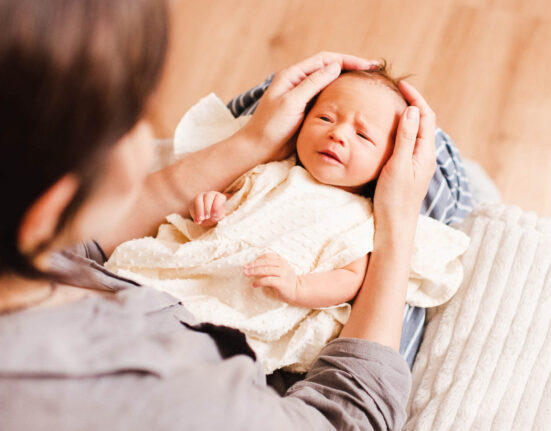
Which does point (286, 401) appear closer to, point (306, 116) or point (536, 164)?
point (306, 116)

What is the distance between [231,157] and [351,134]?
0.22 meters

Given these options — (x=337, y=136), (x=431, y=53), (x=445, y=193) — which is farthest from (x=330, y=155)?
(x=431, y=53)

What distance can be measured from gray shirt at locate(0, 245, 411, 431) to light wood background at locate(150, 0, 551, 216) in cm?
108

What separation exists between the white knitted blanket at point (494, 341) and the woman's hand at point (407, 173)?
153 mm

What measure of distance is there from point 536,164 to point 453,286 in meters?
0.78

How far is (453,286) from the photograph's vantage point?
87 centimetres

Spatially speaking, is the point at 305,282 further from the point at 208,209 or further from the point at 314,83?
the point at 314,83

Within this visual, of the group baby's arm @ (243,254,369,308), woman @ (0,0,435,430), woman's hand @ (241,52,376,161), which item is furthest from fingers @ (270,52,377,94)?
woman @ (0,0,435,430)

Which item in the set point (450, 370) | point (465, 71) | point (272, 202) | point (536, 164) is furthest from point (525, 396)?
point (465, 71)

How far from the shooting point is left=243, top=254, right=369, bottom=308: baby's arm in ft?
2.55

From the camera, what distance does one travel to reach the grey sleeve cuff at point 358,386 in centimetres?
65

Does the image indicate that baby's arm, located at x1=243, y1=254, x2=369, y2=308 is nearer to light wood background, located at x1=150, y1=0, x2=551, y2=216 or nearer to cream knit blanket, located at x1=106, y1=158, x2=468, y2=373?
Result: cream knit blanket, located at x1=106, y1=158, x2=468, y2=373

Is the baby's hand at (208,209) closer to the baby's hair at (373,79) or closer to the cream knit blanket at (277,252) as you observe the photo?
the cream knit blanket at (277,252)

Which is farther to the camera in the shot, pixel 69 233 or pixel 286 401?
pixel 286 401
